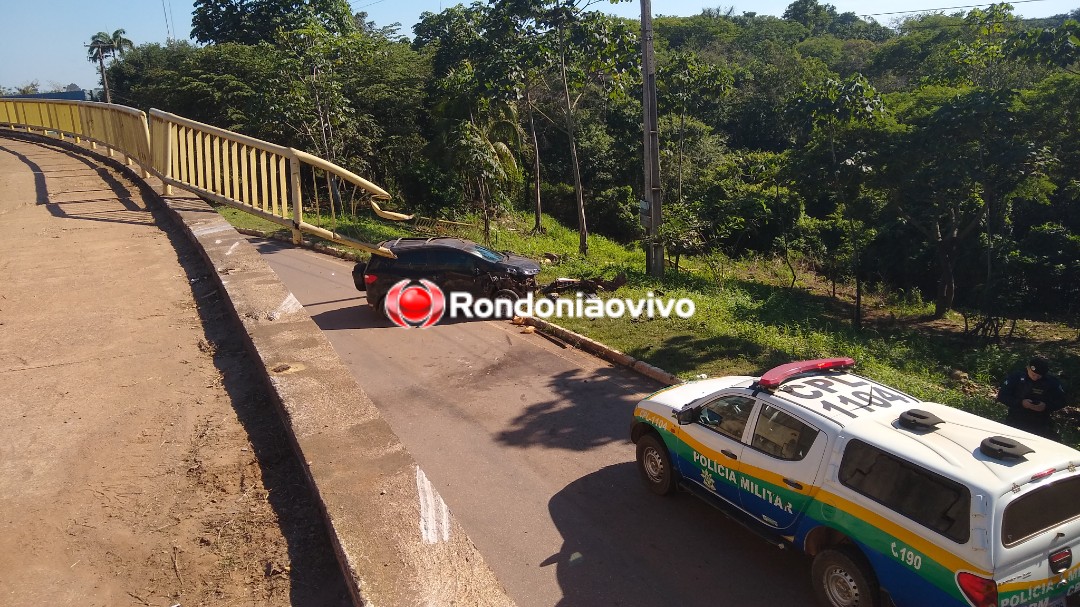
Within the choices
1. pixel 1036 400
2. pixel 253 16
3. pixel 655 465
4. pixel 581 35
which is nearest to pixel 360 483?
pixel 655 465

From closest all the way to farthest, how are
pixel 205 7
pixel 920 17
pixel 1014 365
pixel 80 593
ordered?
1. pixel 80 593
2. pixel 1014 365
3. pixel 205 7
4. pixel 920 17

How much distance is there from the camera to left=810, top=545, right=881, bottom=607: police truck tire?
4.72 metres

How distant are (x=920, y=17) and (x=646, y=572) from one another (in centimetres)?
6508

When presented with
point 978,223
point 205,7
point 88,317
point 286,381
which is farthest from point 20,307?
point 205,7

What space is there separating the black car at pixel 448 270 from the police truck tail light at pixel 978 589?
33.7 feet

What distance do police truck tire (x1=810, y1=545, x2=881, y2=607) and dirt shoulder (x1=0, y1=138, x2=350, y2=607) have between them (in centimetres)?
364

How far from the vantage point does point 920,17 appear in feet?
187

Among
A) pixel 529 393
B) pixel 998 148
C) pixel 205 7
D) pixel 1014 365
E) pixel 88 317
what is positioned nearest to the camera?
pixel 88 317

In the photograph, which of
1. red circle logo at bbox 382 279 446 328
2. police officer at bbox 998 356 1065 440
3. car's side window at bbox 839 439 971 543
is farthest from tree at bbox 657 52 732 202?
car's side window at bbox 839 439 971 543

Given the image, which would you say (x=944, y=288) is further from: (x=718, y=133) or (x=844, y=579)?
(x=718, y=133)

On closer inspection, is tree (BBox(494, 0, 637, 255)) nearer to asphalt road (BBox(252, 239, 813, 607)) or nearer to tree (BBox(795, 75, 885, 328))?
tree (BBox(795, 75, 885, 328))

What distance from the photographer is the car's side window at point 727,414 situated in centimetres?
596

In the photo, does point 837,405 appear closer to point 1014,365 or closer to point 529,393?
point 529,393

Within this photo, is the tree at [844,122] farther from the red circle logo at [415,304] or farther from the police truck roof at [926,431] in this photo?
the police truck roof at [926,431]
